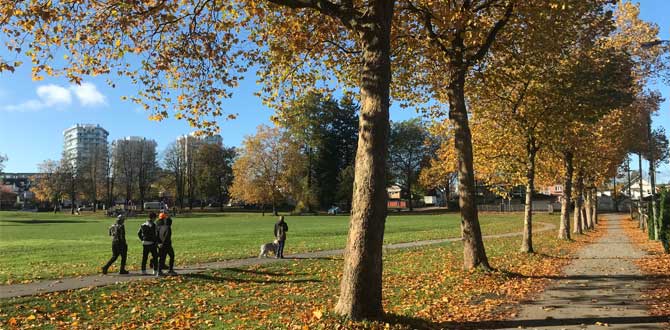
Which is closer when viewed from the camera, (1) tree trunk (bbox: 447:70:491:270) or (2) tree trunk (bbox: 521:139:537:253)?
(1) tree trunk (bbox: 447:70:491:270)

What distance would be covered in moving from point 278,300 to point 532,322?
500cm

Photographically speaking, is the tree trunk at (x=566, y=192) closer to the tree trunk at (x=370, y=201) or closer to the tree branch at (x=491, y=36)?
the tree branch at (x=491, y=36)

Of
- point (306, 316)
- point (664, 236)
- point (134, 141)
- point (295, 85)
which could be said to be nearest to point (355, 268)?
point (306, 316)

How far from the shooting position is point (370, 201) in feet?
23.7

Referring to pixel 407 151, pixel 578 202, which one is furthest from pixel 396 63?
pixel 407 151

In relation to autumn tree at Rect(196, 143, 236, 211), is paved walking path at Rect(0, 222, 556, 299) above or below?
below

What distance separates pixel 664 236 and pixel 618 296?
428 inches

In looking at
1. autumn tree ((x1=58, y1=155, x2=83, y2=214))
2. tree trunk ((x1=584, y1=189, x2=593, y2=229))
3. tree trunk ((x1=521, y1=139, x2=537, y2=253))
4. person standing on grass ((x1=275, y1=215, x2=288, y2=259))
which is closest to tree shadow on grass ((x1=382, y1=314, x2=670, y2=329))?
tree trunk ((x1=521, y1=139, x2=537, y2=253))

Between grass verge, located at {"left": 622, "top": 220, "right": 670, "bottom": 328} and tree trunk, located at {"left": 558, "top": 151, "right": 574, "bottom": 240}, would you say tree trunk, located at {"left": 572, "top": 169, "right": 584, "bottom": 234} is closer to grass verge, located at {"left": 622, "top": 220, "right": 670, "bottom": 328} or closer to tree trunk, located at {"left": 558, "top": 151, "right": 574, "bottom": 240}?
tree trunk, located at {"left": 558, "top": 151, "right": 574, "bottom": 240}

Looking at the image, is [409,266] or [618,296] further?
[409,266]

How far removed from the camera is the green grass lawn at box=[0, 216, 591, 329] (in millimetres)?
8219

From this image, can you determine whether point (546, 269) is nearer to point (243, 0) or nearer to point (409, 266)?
point (409, 266)

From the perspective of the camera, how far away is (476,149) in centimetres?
1959

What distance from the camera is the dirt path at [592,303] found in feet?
24.7
